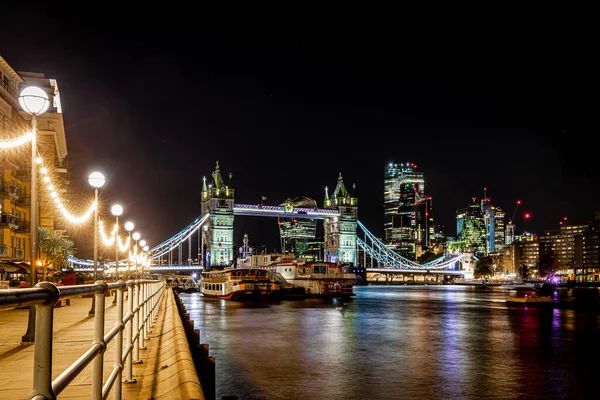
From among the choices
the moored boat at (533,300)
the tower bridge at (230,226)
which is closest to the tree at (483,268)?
the tower bridge at (230,226)

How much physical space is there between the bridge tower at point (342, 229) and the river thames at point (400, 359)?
11960 centimetres

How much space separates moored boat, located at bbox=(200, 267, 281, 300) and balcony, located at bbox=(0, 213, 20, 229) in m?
27.7

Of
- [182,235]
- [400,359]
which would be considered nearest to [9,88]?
[400,359]

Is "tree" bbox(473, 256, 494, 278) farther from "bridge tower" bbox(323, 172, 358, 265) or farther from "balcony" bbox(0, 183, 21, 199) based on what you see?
"balcony" bbox(0, 183, 21, 199)

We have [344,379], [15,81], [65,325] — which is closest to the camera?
[65,325]

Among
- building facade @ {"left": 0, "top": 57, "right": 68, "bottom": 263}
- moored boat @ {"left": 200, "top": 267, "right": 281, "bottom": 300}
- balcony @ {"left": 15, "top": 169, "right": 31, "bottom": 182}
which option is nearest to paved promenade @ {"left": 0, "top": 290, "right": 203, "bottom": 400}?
building facade @ {"left": 0, "top": 57, "right": 68, "bottom": 263}

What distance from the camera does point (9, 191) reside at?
33.7 meters

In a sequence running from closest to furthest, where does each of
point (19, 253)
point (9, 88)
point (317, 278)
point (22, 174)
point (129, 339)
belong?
1. point (129, 339)
2. point (9, 88)
3. point (22, 174)
4. point (19, 253)
5. point (317, 278)

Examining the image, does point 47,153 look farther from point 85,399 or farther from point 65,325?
point 85,399

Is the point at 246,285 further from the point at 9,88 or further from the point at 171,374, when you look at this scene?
the point at 171,374

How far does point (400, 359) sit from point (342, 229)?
141 meters

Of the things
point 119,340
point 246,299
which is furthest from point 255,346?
point 246,299

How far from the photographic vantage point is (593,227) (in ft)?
576

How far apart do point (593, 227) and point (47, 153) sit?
170m
